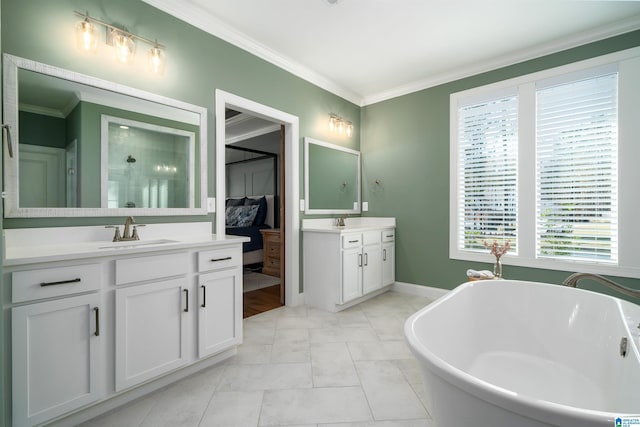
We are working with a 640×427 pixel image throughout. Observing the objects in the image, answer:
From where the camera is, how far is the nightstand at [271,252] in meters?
4.74

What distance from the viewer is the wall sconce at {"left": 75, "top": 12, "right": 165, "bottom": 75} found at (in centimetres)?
184

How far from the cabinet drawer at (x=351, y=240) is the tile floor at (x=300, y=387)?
2.78ft

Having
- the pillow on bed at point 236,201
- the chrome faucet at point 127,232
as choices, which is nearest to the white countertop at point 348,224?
the chrome faucet at point 127,232

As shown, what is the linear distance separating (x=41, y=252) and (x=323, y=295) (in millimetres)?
2420

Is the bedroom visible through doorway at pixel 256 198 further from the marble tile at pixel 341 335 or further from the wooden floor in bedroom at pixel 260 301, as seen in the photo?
the marble tile at pixel 341 335

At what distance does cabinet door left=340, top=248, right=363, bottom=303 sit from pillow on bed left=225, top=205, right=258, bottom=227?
2.54 metres

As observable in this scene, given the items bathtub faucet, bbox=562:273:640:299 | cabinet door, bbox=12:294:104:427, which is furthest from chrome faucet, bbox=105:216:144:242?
A: bathtub faucet, bbox=562:273:640:299

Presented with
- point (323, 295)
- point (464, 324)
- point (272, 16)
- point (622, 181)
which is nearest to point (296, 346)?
point (323, 295)

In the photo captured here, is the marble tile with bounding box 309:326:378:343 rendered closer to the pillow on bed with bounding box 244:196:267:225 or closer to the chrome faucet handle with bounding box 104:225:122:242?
the chrome faucet handle with bounding box 104:225:122:242

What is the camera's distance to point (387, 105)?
4051mm

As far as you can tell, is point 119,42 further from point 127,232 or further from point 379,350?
point 379,350

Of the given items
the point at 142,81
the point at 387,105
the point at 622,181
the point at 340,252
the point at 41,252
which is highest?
the point at 387,105

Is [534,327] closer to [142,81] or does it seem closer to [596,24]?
[596,24]

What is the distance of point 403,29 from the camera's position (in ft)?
8.76
